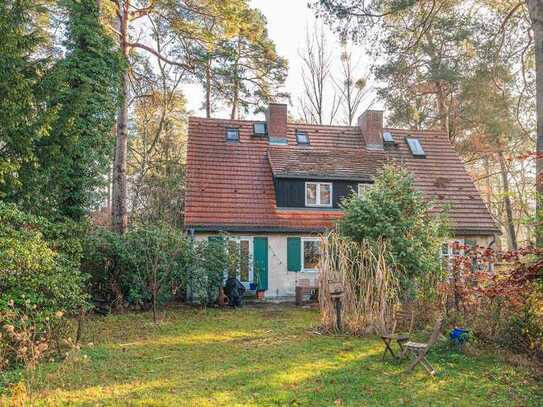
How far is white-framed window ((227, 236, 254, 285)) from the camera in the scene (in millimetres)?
14359

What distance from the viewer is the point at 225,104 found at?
24891 millimetres

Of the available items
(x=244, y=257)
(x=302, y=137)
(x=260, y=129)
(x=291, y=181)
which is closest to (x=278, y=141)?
(x=260, y=129)

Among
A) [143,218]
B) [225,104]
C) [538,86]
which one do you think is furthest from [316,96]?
[538,86]

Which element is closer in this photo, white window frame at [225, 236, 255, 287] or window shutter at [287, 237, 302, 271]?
white window frame at [225, 236, 255, 287]

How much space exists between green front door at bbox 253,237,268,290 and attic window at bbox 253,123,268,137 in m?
5.64

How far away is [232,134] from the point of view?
1905cm

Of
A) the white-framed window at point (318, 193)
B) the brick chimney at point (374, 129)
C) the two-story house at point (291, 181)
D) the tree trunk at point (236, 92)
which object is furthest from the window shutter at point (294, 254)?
the tree trunk at point (236, 92)

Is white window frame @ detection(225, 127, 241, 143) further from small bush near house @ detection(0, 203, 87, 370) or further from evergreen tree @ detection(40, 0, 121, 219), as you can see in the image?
small bush near house @ detection(0, 203, 87, 370)

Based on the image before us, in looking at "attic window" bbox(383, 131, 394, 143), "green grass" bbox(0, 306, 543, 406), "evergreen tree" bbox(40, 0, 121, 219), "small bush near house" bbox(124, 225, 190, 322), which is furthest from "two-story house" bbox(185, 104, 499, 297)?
"green grass" bbox(0, 306, 543, 406)

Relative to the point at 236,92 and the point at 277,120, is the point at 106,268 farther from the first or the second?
the point at 236,92

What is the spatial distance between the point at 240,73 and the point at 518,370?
1581 centimetres

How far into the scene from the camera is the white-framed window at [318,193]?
1705 cm

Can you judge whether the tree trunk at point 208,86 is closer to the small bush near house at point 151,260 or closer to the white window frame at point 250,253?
the white window frame at point 250,253

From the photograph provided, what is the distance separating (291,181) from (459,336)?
388 inches
